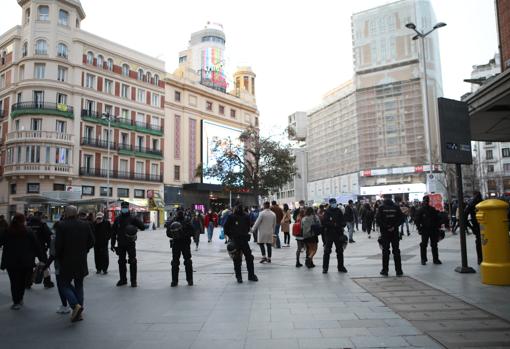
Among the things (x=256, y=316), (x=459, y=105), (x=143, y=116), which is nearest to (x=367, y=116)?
(x=143, y=116)

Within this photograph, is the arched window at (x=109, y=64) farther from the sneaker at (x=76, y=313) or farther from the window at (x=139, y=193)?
the sneaker at (x=76, y=313)

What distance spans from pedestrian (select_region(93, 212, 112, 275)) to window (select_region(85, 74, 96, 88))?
3849 cm

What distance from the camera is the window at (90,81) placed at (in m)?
45.6

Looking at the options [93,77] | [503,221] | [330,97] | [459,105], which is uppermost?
[330,97]

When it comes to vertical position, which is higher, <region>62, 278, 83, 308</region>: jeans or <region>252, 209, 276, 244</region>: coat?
<region>252, 209, 276, 244</region>: coat

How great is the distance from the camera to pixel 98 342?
480cm

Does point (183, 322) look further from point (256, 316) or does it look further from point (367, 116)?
point (367, 116)

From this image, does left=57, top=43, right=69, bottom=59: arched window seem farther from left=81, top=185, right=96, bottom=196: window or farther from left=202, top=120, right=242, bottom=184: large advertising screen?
left=202, top=120, right=242, bottom=184: large advertising screen

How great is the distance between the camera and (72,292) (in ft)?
19.7

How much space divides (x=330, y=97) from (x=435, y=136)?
990 inches

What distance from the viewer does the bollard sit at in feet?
24.6

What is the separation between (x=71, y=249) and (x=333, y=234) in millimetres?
5980

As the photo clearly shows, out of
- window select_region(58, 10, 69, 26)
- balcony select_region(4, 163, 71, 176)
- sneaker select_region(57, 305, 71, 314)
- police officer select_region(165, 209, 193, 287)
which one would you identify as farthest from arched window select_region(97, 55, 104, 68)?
sneaker select_region(57, 305, 71, 314)

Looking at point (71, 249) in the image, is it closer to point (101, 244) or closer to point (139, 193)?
point (101, 244)
